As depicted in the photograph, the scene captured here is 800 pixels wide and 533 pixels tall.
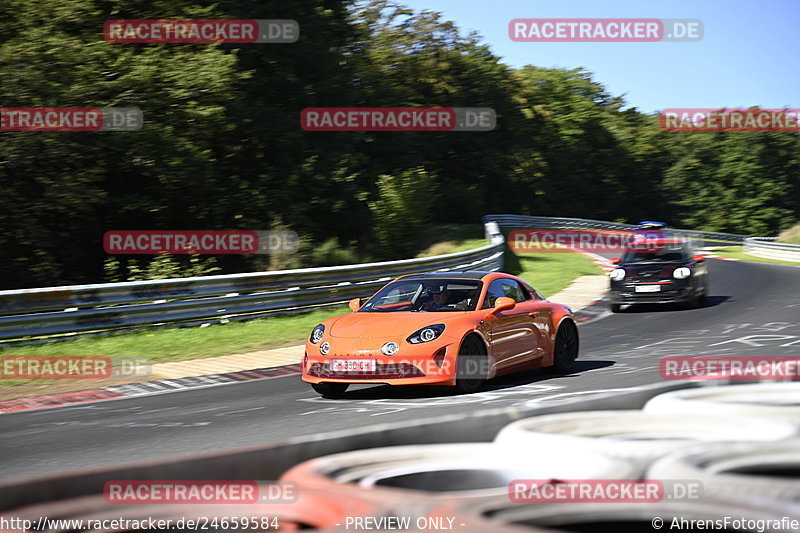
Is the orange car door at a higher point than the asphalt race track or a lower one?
higher

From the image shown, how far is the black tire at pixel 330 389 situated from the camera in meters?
10.3

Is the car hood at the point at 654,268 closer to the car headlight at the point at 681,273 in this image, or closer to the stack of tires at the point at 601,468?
the car headlight at the point at 681,273

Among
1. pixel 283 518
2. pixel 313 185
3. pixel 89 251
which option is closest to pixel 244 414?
pixel 283 518

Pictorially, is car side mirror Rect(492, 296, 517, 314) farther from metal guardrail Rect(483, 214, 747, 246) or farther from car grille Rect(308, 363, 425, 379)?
metal guardrail Rect(483, 214, 747, 246)

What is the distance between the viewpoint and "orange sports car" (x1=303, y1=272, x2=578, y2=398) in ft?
31.9

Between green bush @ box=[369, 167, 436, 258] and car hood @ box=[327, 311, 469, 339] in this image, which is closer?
car hood @ box=[327, 311, 469, 339]

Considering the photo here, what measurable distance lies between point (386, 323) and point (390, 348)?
1.82 feet

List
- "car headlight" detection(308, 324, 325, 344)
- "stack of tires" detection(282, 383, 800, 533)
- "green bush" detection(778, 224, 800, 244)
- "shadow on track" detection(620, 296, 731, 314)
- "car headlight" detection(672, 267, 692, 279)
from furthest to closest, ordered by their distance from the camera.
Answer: "green bush" detection(778, 224, 800, 244) → "shadow on track" detection(620, 296, 731, 314) → "car headlight" detection(672, 267, 692, 279) → "car headlight" detection(308, 324, 325, 344) → "stack of tires" detection(282, 383, 800, 533)

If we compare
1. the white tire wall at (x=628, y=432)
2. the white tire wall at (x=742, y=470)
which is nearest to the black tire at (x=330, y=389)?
the white tire wall at (x=628, y=432)

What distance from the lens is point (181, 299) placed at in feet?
54.7

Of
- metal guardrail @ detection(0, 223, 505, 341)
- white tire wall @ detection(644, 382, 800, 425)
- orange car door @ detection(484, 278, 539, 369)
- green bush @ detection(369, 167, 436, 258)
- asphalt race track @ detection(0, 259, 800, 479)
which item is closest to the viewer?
white tire wall @ detection(644, 382, 800, 425)

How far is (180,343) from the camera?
50.3 ft

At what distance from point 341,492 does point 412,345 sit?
6.27 m

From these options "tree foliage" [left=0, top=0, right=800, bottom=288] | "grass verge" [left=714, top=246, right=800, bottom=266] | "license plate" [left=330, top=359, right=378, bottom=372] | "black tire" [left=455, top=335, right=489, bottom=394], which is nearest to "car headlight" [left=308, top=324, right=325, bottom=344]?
"license plate" [left=330, top=359, right=378, bottom=372]
